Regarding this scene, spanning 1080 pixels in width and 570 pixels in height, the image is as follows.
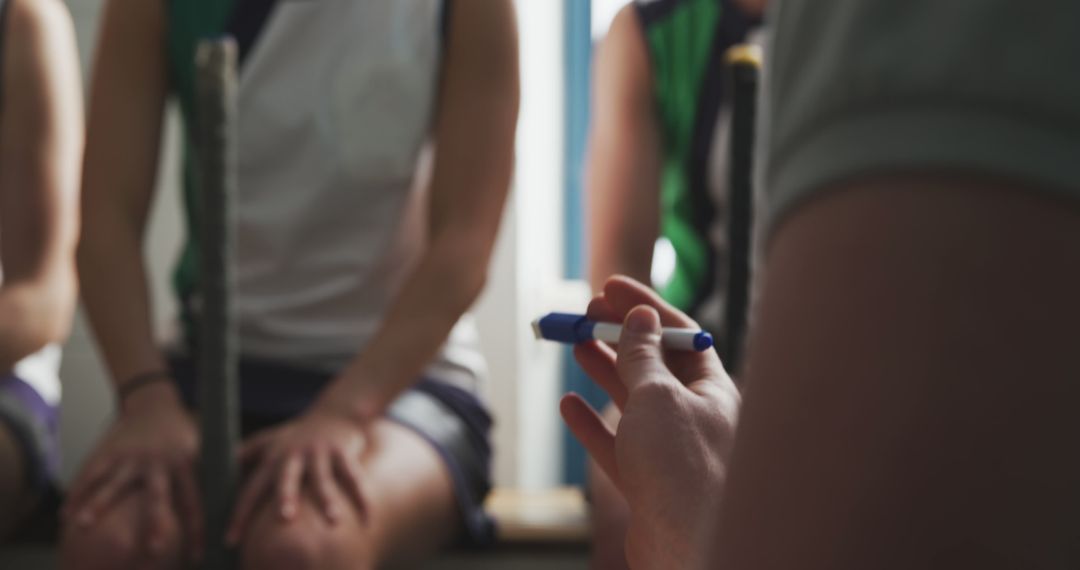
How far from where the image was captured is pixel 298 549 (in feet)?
2.70

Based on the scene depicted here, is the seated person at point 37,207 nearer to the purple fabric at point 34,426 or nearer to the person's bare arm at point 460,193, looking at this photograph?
the purple fabric at point 34,426

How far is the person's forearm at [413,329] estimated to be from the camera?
958mm

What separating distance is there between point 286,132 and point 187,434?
31 centimetres

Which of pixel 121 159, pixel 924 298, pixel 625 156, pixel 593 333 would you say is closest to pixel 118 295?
pixel 121 159

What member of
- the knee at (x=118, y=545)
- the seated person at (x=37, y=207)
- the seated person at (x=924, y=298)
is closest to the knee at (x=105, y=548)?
the knee at (x=118, y=545)

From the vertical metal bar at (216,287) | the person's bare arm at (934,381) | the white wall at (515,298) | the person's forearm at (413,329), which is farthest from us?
the white wall at (515,298)

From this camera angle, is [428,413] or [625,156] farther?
[625,156]

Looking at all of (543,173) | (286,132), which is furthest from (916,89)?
(543,173)

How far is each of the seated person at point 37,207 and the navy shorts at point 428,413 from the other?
18 centimetres

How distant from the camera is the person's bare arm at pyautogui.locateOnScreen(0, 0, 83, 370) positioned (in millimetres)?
1194

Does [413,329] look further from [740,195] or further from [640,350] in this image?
[640,350]

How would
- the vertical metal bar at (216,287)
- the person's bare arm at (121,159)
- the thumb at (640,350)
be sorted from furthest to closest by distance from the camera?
the person's bare arm at (121,159)
the vertical metal bar at (216,287)
the thumb at (640,350)

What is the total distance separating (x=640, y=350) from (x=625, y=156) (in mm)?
817

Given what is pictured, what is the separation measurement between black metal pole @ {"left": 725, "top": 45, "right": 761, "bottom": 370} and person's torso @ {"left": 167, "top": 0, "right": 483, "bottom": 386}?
0.31 m
